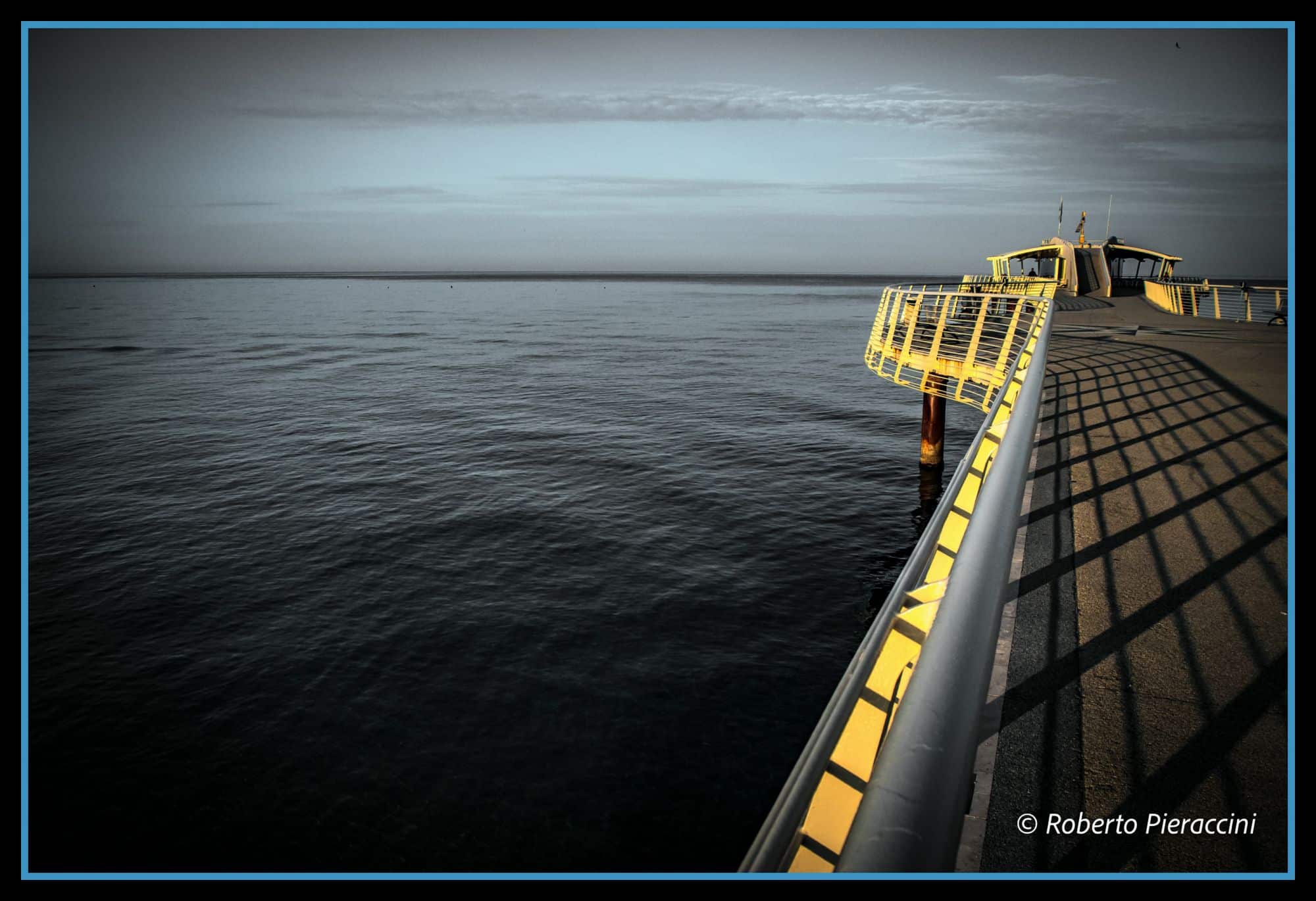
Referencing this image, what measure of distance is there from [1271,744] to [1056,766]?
2.94 ft

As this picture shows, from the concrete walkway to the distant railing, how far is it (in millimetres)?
19723

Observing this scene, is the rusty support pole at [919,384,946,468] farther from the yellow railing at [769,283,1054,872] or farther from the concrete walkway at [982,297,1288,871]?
the yellow railing at [769,283,1054,872]

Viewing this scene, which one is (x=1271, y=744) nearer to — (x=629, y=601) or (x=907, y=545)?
(x=629, y=601)

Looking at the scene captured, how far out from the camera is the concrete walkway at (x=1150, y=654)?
100 inches

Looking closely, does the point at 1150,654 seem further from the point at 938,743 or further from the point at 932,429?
the point at 932,429

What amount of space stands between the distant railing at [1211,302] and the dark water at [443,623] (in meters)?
11.0

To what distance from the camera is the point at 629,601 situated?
36.0ft

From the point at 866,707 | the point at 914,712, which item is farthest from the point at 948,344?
the point at 914,712

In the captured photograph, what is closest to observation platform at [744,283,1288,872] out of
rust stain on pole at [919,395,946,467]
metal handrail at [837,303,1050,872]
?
metal handrail at [837,303,1050,872]

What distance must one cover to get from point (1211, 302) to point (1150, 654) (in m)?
45.3

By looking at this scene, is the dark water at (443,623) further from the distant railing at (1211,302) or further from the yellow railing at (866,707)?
the distant railing at (1211,302)

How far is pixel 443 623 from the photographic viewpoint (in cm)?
1035

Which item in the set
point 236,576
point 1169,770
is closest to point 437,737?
point 236,576

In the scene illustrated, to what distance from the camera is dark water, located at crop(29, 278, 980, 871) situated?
22.7 ft
